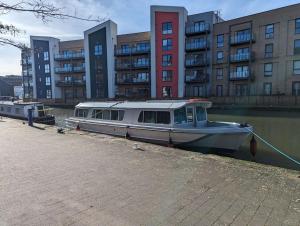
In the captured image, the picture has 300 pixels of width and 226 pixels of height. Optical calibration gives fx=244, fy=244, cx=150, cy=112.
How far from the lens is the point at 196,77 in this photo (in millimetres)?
37781

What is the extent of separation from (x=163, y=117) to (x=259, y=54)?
28.1 metres

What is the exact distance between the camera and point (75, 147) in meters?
8.85

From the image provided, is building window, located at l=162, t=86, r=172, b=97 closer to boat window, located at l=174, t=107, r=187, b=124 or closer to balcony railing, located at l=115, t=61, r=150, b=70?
balcony railing, located at l=115, t=61, r=150, b=70

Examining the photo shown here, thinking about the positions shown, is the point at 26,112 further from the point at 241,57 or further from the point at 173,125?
the point at 241,57

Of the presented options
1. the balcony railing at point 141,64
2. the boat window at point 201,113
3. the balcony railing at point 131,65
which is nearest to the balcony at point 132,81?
the balcony railing at point 131,65

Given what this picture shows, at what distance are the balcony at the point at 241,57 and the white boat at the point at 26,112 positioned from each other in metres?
25.8

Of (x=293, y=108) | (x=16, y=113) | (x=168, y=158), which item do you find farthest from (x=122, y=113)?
(x=293, y=108)

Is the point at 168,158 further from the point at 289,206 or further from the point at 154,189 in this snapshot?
the point at 289,206

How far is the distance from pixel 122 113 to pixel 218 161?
7.89 meters

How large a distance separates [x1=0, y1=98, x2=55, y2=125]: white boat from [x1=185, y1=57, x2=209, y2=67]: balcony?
22781 millimetres

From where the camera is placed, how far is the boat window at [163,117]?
11.6m

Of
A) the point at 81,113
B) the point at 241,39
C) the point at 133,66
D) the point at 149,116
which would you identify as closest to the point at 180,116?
the point at 149,116

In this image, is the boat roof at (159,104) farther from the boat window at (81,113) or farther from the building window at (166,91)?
the building window at (166,91)

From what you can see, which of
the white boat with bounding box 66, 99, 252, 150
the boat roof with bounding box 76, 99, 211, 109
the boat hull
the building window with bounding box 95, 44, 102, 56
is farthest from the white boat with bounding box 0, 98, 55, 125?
the building window with bounding box 95, 44, 102, 56
